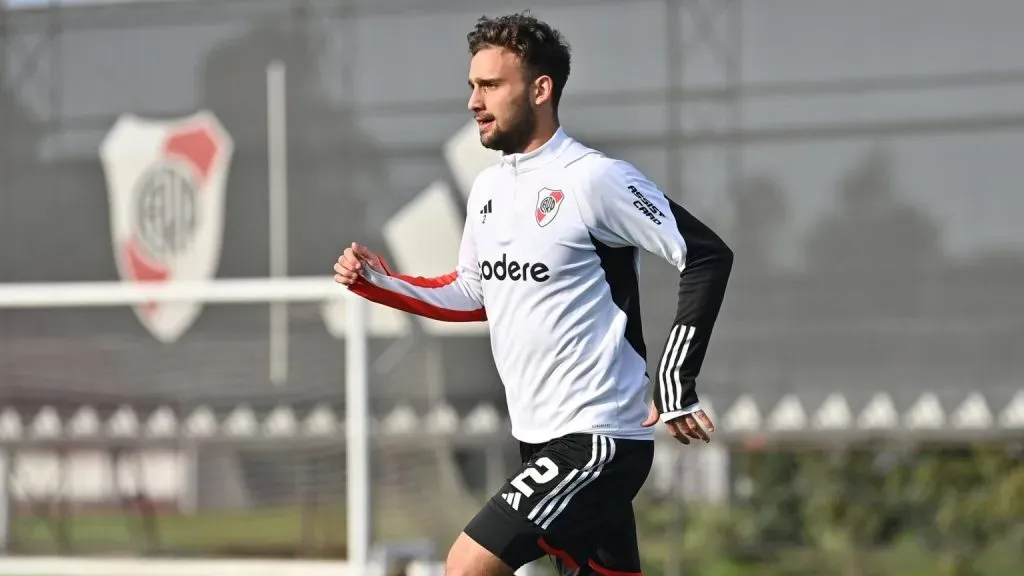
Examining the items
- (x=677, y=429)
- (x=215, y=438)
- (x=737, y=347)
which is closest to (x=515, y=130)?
(x=677, y=429)

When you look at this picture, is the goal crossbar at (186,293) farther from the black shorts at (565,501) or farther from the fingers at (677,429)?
the fingers at (677,429)

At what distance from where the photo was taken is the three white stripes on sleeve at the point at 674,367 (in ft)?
9.78

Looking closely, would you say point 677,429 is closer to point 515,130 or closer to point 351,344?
point 515,130

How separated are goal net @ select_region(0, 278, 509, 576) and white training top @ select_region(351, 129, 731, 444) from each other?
332cm

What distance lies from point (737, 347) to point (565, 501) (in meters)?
4.32

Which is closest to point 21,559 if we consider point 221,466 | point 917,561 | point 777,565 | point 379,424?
point 221,466

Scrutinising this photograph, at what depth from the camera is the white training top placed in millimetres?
3035

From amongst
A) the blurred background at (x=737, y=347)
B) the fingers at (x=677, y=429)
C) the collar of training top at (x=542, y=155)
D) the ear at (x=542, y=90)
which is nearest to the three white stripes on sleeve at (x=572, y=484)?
the fingers at (x=677, y=429)

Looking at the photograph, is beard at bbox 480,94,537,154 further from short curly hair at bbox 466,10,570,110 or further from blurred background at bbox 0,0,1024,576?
blurred background at bbox 0,0,1024,576

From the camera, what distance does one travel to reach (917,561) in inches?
282

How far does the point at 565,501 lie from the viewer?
3.03 meters

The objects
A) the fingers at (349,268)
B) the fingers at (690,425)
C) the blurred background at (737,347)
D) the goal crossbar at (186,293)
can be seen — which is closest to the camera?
the fingers at (690,425)

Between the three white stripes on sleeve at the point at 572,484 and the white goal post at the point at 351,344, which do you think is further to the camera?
the white goal post at the point at 351,344

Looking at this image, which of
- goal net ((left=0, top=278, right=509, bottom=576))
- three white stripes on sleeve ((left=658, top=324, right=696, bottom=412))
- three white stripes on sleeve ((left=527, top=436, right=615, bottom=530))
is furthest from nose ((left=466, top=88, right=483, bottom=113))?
goal net ((left=0, top=278, right=509, bottom=576))
